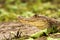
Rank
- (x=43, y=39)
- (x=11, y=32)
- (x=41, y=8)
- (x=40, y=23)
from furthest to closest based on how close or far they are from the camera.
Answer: (x=41, y=8)
(x=40, y=23)
(x=11, y=32)
(x=43, y=39)

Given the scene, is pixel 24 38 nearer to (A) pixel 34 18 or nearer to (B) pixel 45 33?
(B) pixel 45 33

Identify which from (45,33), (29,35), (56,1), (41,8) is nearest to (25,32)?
(29,35)

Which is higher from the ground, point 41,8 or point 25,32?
point 25,32

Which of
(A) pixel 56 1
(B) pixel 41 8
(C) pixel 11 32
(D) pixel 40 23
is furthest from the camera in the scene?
(A) pixel 56 1

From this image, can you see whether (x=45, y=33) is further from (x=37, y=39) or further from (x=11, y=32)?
(x=11, y=32)

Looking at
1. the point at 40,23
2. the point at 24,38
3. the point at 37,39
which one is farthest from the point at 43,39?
the point at 40,23

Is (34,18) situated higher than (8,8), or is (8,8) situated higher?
(34,18)

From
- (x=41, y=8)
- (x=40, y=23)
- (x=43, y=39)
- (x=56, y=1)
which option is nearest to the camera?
(x=43, y=39)

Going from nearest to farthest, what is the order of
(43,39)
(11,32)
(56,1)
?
(43,39), (11,32), (56,1)

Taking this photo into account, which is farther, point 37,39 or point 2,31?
point 2,31
